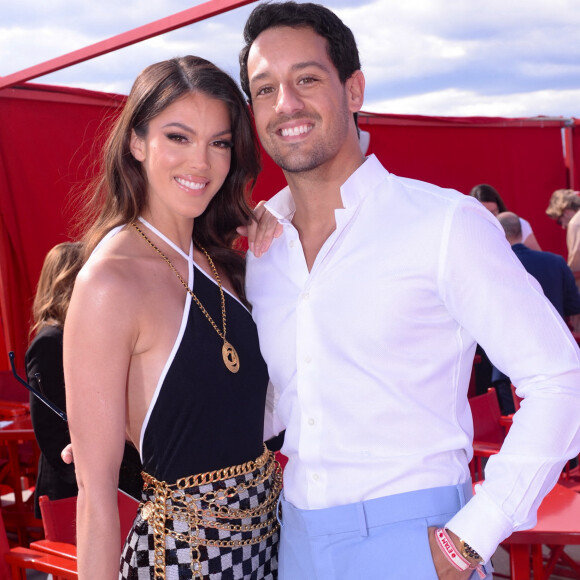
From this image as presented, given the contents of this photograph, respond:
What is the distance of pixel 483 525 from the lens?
1.45 metres

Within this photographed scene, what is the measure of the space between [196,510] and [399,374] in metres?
0.57

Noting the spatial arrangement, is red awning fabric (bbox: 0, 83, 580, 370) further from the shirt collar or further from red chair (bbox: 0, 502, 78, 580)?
the shirt collar

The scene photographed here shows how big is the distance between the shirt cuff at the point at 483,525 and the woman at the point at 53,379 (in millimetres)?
2217

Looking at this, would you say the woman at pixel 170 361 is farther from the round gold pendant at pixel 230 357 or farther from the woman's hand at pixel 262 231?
the woman's hand at pixel 262 231

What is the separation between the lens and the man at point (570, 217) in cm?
635

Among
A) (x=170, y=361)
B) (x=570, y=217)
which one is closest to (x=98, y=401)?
(x=170, y=361)

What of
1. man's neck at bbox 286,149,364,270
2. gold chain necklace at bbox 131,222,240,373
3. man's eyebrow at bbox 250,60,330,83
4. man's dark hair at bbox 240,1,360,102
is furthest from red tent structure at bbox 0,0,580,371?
gold chain necklace at bbox 131,222,240,373

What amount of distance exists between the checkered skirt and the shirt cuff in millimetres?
537

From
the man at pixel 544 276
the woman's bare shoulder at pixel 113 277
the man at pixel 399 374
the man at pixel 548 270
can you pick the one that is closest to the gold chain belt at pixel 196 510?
the man at pixel 399 374

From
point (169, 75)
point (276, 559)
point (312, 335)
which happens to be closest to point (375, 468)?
point (312, 335)

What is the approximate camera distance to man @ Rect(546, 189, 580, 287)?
635 cm

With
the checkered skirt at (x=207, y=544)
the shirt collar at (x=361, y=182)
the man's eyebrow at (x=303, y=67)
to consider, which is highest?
the man's eyebrow at (x=303, y=67)

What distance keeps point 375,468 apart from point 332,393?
7.4 inches

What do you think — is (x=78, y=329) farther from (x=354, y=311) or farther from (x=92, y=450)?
(x=354, y=311)
